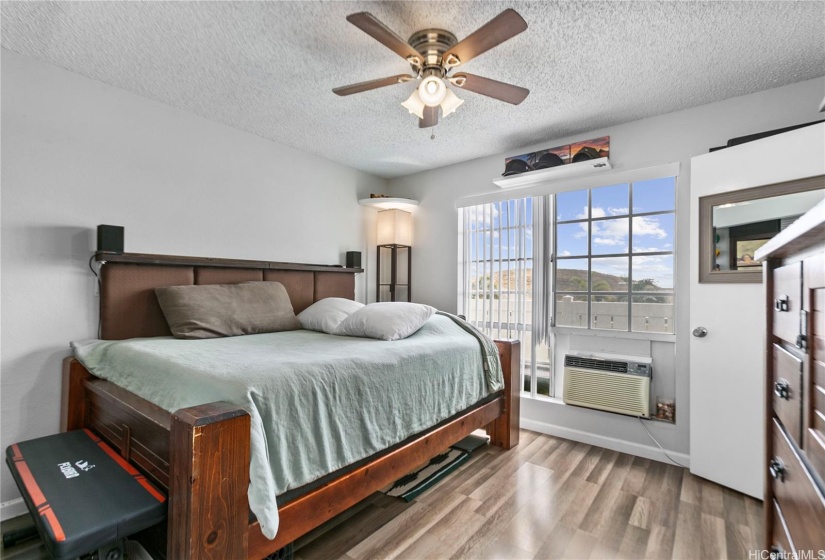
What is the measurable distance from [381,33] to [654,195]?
2331 millimetres

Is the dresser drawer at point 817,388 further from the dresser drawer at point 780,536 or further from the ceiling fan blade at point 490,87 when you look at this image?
the ceiling fan blade at point 490,87

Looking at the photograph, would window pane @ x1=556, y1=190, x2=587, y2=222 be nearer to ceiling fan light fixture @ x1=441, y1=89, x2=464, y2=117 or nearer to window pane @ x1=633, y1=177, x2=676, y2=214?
window pane @ x1=633, y1=177, x2=676, y2=214

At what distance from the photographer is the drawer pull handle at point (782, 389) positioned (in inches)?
38.1

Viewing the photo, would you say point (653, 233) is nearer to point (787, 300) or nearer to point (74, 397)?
point (787, 300)

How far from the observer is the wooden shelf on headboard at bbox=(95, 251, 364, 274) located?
90.2 inches

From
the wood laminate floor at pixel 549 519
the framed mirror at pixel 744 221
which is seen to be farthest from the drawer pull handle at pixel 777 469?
the framed mirror at pixel 744 221

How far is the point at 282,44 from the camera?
6.36ft

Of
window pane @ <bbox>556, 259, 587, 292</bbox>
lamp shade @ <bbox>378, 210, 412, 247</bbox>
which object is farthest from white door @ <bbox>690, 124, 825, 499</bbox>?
lamp shade @ <bbox>378, 210, 412, 247</bbox>

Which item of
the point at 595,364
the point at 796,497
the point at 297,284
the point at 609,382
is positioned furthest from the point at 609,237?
the point at 297,284

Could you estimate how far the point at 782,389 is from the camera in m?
1.01

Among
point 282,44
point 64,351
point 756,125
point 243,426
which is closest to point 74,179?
point 64,351

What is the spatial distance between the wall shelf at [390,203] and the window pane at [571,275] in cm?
166

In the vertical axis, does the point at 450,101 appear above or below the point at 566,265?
above

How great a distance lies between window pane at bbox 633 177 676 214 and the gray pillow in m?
2.76
